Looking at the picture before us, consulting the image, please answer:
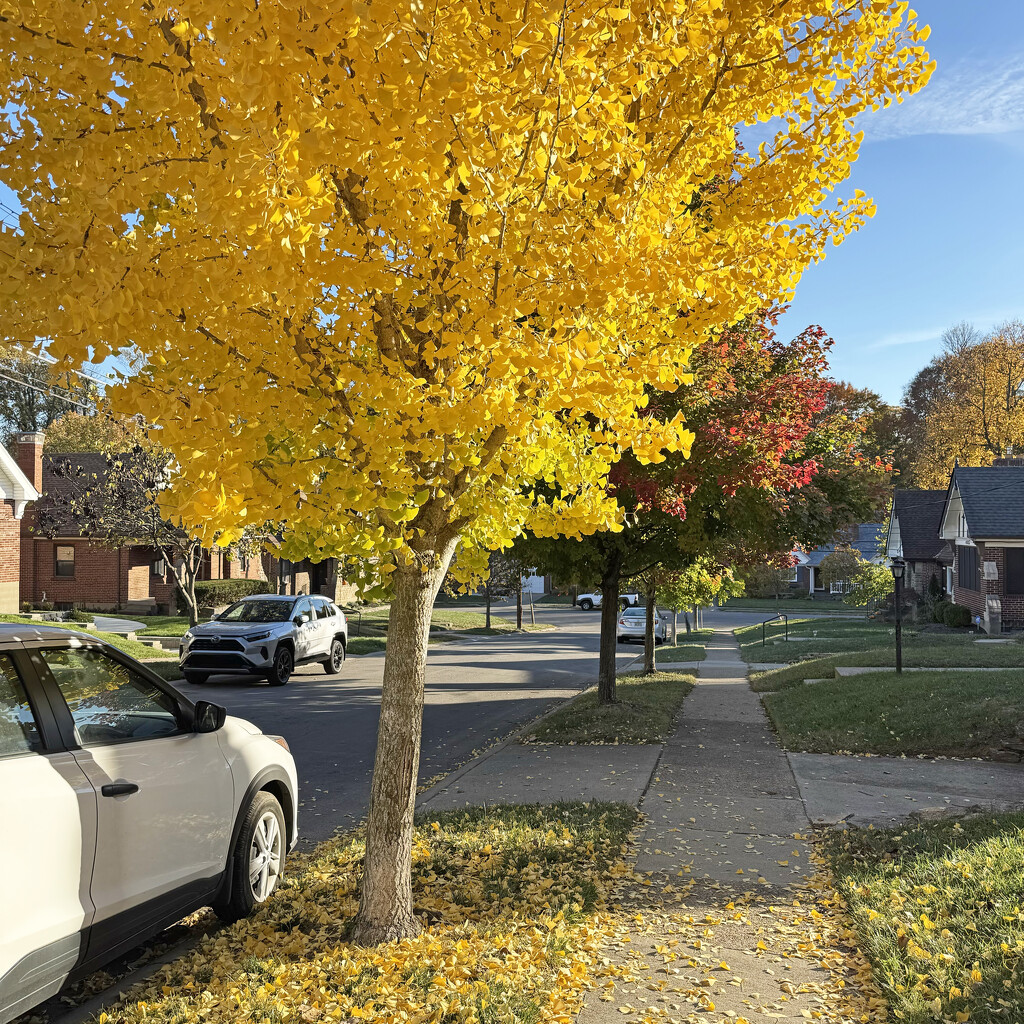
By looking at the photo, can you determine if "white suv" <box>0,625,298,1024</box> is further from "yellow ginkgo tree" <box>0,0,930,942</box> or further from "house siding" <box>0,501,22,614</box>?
"house siding" <box>0,501,22,614</box>

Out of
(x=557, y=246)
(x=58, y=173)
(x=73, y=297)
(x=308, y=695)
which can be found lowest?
(x=308, y=695)

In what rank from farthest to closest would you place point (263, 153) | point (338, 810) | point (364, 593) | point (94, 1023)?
point (338, 810)
point (364, 593)
point (94, 1023)
point (263, 153)

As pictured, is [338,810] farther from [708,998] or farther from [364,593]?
[708,998]

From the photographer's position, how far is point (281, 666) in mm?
17625

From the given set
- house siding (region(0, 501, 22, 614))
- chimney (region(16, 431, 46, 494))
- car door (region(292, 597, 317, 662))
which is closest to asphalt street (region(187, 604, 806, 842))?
car door (region(292, 597, 317, 662))

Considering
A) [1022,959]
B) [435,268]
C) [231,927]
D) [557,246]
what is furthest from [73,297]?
[1022,959]

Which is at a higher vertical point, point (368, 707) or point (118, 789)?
point (118, 789)

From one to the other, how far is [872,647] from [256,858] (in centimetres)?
2283

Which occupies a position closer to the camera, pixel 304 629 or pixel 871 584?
pixel 304 629

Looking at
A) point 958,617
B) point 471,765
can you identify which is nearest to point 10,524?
point 471,765

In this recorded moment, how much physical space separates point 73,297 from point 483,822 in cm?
498

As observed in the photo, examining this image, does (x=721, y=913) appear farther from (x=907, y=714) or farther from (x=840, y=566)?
(x=840, y=566)

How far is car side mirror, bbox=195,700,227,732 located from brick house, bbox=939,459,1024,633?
27.7m

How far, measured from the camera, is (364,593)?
213 inches
